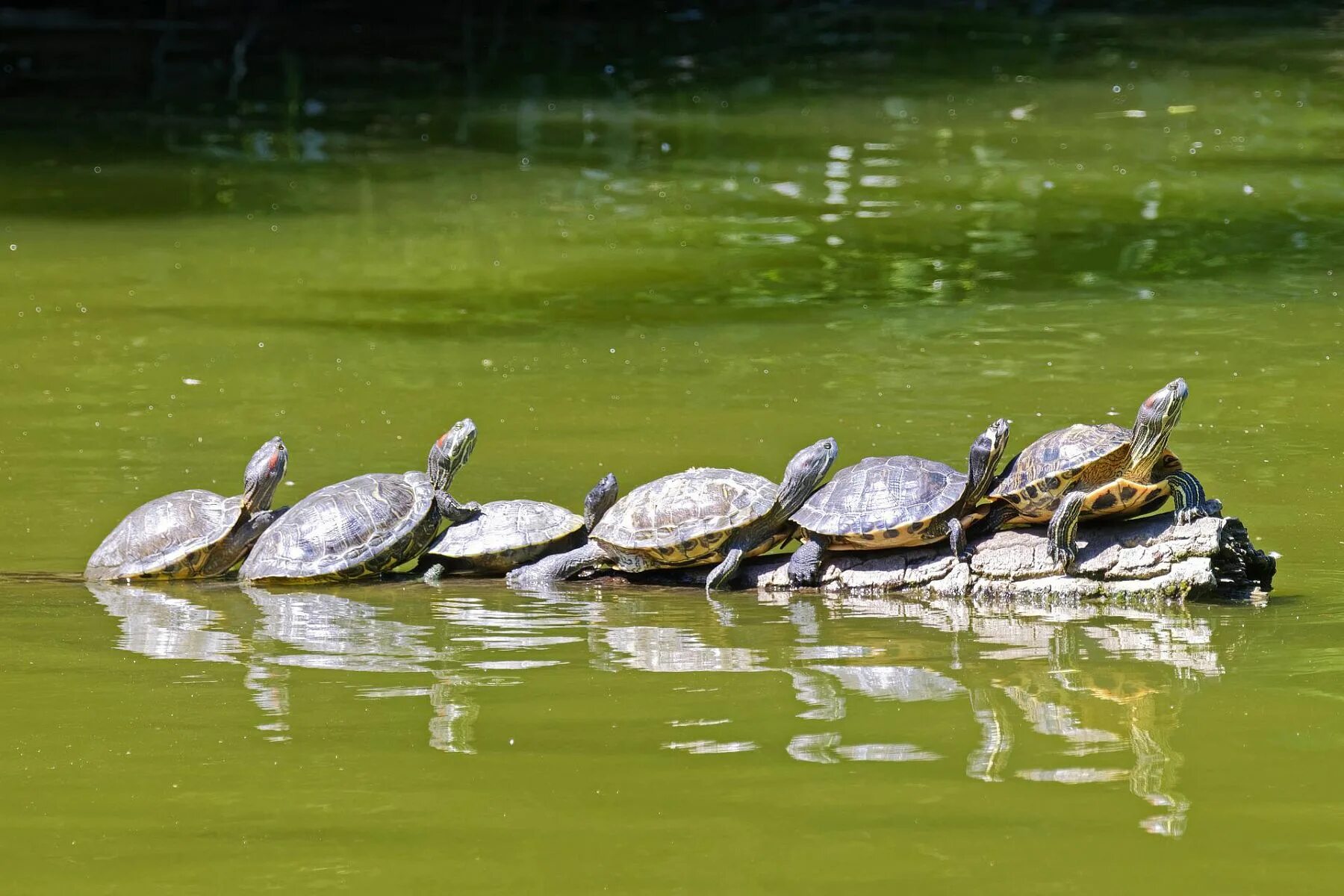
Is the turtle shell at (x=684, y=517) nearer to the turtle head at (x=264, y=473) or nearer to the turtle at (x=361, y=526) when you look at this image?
the turtle at (x=361, y=526)

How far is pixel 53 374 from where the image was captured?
30.2 feet

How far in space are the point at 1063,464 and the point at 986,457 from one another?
250 mm

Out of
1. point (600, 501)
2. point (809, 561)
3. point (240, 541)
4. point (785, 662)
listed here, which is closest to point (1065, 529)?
point (809, 561)

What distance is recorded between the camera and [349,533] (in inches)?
234

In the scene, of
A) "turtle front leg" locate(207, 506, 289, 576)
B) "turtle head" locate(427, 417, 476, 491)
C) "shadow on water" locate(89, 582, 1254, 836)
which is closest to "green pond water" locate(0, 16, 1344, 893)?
"shadow on water" locate(89, 582, 1254, 836)

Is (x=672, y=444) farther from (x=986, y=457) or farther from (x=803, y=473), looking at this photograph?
(x=986, y=457)

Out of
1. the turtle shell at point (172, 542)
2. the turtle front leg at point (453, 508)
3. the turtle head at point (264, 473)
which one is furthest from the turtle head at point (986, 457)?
the turtle shell at point (172, 542)

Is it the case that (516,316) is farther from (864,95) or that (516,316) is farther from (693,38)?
(693,38)

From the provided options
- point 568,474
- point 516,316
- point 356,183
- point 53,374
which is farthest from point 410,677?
point 356,183

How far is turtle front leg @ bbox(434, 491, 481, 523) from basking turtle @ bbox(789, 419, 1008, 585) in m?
1.14

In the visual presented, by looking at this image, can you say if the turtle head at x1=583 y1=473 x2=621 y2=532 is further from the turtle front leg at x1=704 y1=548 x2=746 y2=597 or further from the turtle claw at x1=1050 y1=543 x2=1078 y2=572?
the turtle claw at x1=1050 y1=543 x2=1078 y2=572

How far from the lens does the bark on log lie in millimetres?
5348

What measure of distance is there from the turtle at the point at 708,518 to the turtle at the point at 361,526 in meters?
0.45

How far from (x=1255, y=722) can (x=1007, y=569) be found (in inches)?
64.1
